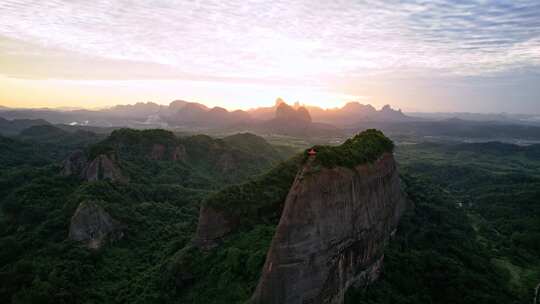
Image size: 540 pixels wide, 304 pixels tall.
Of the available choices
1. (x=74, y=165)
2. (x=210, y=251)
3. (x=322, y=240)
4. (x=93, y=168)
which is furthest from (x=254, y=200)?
(x=74, y=165)

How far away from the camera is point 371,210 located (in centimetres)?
2905

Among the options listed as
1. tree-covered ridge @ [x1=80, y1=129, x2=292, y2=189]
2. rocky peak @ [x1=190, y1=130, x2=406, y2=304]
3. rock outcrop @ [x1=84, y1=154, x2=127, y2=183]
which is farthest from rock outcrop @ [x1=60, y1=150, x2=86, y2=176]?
rocky peak @ [x1=190, y1=130, x2=406, y2=304]

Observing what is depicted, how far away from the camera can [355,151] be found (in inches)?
1118

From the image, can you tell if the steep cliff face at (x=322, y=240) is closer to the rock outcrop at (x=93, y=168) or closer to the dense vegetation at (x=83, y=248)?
the dense vegetation at (x=83, y=248)

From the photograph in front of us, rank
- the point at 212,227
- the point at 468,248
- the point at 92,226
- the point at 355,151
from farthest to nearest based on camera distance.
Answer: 1. the point at 468,248
2. the point at 92,226
3. the point at 212,227
4. the point at 355,151

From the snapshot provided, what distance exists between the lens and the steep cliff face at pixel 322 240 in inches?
822

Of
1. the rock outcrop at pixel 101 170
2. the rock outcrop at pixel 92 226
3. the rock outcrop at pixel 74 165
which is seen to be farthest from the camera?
the rock outcrop at pixel 74 165

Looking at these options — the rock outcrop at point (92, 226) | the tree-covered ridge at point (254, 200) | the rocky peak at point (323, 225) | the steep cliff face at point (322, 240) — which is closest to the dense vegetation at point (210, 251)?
the tree-covered ridge at point (254, 200)

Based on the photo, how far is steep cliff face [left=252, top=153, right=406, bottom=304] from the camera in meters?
20.9

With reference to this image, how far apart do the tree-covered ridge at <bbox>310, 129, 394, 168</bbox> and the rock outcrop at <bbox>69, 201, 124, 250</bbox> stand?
28.4 m

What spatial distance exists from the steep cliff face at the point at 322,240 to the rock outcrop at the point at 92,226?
83.3 feet

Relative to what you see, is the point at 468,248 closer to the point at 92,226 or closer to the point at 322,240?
the point at 322,240

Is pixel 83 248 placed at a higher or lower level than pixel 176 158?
lower

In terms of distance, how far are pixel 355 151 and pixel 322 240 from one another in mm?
9421
